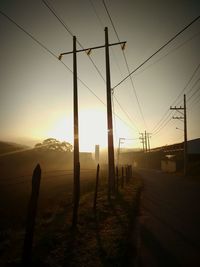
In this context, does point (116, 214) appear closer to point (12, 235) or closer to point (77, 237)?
point (77, 237)

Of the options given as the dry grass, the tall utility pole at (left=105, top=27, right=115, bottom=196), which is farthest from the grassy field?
the tall utility pole at (left=105, top=27, right=115, bottom=196)

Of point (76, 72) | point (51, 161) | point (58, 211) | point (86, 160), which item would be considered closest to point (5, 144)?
point (51, 161)

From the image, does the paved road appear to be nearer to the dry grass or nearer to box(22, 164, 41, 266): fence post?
the dry grass

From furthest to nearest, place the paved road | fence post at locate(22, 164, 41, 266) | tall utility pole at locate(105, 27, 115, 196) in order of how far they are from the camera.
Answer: tall utility pole at locate(105, 27, 115, 196)
the paved road
fence post at locate(22, 164, 41, 266)

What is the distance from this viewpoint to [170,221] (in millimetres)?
10469

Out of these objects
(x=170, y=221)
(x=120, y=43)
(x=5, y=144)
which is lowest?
(x=170, y=221)

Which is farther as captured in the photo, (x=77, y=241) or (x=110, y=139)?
(x=110, y=139)

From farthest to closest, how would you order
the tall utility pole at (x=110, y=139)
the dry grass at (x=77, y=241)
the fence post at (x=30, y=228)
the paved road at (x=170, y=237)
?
the tall utility pole at (x=110, y=139) < the paved road at (x=170, y=237) < the dry grass at (x=77, y=241) < the fence post at (x=30, y=228)

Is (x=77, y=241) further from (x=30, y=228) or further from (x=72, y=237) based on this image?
(x=30, y=228)

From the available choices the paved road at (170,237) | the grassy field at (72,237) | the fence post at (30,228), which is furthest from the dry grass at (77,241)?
the paved road at (170,237)

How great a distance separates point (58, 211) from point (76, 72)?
893 cm

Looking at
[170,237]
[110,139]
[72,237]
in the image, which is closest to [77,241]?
[72,237]

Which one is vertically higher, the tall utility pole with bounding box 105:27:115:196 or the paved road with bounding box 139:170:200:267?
the tall utility pole with bounding box 105:27:115:196

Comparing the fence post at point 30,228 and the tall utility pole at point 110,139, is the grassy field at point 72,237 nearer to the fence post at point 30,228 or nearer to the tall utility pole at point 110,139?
the fence post at point 30,228
